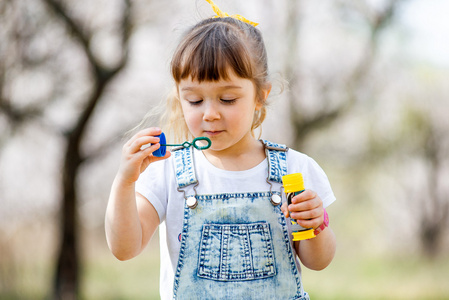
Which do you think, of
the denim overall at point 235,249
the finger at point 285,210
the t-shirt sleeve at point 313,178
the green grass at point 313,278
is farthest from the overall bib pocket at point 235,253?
the green grass at point 313,278

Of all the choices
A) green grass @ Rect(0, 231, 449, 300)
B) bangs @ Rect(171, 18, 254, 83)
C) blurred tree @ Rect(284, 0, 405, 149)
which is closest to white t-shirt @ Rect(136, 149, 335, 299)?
bangs @ Rect(171, 18, 254, 83)

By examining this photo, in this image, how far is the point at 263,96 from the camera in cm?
163

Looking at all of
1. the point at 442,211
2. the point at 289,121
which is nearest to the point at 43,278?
the point at 289,121

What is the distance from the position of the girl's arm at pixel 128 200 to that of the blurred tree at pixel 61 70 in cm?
258

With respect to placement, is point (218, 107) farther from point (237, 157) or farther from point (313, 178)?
point (313, 178)

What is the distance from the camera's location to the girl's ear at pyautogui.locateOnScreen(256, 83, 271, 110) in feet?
5.31

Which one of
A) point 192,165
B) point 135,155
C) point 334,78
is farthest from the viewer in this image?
point 334,78

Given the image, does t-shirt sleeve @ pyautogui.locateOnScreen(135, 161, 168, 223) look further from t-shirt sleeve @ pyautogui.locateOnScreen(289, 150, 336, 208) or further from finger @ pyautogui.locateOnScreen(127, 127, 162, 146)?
t-shirt sleeve @ pyautogui.locateOnScreen(289, 150, 336, 208)

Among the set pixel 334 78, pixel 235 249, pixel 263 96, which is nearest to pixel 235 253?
pixel 235 249

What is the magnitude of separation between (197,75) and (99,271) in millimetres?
3643

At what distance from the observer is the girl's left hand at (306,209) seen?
1.33 meters

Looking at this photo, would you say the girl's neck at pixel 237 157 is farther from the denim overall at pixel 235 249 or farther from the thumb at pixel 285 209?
the thumb at pixel 285 209

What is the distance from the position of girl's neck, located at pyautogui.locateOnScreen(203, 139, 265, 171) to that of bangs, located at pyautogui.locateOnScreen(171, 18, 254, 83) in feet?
0.74

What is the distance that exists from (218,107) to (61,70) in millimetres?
2754
